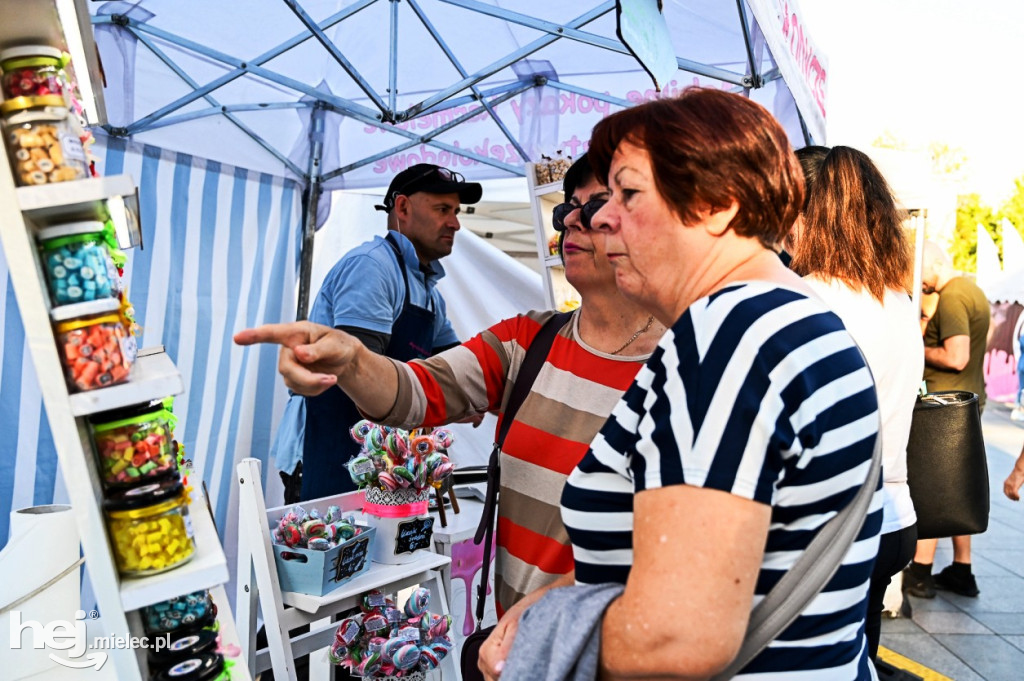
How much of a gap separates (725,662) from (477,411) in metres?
1.25

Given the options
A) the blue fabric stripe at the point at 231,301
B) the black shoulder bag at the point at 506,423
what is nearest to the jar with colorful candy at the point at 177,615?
the black shoulder bag at the point at 506,423

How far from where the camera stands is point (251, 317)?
5.53 m

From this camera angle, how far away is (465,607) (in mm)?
3809

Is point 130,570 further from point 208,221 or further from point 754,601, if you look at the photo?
point 208,221

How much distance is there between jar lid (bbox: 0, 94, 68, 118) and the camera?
1053mm

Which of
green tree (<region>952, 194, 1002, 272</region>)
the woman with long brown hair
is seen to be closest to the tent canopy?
the woman with long brown hair

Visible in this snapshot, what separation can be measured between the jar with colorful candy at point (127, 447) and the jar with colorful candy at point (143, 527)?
0.07 ft

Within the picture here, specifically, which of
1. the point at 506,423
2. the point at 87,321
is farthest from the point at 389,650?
the point at 87,321

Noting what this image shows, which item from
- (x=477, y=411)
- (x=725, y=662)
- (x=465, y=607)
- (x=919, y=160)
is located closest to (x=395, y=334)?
(x=465, y=607)

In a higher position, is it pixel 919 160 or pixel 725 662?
pixel 919 160

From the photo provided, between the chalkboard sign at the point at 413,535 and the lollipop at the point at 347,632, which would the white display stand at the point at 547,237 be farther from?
the lollipop at the point at 347,632

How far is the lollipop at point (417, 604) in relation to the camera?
8.93ft

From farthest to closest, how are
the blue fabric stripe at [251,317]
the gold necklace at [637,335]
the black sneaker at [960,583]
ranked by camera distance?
the black sneaker at [960,583] < the blue fabric stripe at [251,317] < the gold necklace at [637,335]

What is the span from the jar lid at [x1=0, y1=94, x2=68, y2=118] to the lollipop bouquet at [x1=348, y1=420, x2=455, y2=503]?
1.85 meters
